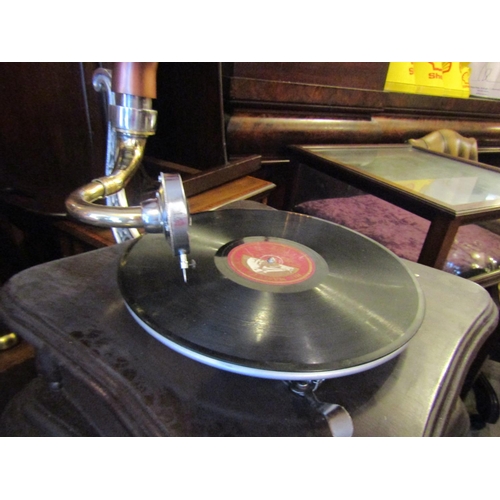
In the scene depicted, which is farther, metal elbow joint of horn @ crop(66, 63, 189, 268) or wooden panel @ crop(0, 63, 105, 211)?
wooden panel @ crop(0, 63, 105, 211)

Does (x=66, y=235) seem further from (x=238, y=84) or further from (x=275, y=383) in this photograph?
(x=238, y=84)

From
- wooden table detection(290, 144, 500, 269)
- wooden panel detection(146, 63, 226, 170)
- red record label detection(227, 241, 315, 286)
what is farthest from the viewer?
wooden panel detection(146, 63, 226, 170)

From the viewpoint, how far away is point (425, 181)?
144cm

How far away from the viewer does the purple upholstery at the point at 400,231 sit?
4.36ft

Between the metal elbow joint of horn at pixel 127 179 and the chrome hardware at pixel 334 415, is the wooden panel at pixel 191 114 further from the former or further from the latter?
the chrome hardware at pixel 334 415

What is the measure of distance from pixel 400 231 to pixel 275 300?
3.81ft

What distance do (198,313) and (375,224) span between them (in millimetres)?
1254

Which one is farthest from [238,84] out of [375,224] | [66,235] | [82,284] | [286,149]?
[82,284]

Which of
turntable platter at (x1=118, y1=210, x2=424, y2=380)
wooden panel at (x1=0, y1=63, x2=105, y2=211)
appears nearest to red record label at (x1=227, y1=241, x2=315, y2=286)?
turntable platter at (x1=118, y1=210, x2=424, y2=380)

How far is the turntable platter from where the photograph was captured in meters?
0.42

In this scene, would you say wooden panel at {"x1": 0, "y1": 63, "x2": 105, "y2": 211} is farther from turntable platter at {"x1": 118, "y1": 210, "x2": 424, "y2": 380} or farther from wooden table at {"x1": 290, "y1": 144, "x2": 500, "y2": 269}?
wooden table at {"x1": 290, "y1": 144, "x2": 500, "y2": 269}

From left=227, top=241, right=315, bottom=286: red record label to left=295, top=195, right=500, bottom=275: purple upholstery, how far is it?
0.81 meters

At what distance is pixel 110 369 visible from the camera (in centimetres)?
44

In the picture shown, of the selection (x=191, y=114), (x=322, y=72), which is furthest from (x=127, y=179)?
(x=322, y=72)
